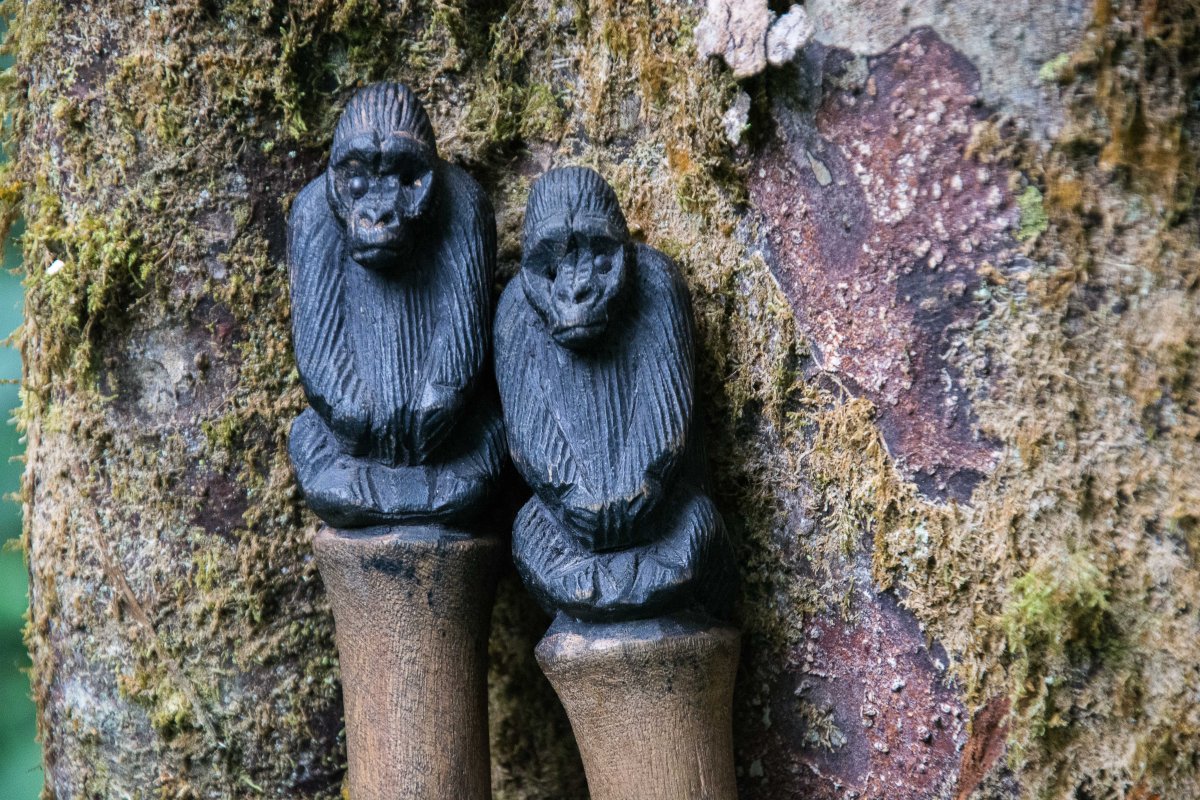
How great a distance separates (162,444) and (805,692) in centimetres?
70

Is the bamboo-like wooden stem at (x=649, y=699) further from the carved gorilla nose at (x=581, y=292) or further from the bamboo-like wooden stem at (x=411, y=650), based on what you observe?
the carved gorilla nose at (x=581, y=292)

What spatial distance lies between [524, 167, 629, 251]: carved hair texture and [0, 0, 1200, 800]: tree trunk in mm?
159

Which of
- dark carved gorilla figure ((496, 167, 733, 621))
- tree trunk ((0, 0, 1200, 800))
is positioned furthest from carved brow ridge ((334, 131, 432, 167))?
tree trunk ((0, 0, 1200, 800))

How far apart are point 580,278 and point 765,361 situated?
23 cm

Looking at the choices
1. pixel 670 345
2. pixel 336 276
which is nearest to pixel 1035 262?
pixel 670 345

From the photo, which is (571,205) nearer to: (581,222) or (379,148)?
(581,222)

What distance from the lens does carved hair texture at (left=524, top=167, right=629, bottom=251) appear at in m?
1.04

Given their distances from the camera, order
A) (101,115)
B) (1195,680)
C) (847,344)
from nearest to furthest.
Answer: (1195,680), (847,344), (101,115)

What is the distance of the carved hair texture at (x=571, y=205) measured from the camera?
3.42ft

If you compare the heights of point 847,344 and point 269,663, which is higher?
point 847,344

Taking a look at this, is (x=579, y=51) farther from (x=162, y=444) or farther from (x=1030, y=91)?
(x=162, y=444)

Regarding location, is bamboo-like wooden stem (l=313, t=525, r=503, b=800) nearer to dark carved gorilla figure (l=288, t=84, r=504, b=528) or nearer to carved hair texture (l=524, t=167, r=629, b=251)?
dark carved gorilla figure (l=288, t=84, r=504, b=528)

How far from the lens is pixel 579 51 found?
4.22 feet

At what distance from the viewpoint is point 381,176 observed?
109 centimetres
